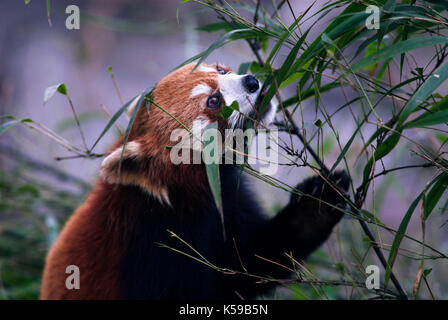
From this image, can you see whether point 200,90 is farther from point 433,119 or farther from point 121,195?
point 433,119

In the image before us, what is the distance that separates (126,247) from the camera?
1.89 m

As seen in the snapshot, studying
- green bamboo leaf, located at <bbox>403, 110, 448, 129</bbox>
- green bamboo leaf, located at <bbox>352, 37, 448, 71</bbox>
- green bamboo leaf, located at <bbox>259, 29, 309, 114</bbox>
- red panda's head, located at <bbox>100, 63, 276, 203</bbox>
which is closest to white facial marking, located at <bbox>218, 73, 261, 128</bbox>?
red panda's head, located at <bbox>100, 63, 276, 203</bbox>

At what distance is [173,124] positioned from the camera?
178 centimetres

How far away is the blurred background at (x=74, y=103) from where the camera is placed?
10.1 ft

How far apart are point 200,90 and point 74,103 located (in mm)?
5586

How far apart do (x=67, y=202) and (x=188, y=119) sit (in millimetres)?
1957

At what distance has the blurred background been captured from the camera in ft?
10.1

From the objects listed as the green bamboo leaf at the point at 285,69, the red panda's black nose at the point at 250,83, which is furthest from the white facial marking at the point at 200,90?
the green bamboo leaf at the point at 285,69

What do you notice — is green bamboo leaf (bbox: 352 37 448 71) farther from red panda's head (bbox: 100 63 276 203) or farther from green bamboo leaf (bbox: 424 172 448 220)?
red panda's head (bbox: 100 63 276 203)

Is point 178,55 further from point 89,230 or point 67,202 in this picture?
point 89,230

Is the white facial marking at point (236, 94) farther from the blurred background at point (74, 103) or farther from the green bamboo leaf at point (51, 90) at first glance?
the blurred background at point (74, 103)

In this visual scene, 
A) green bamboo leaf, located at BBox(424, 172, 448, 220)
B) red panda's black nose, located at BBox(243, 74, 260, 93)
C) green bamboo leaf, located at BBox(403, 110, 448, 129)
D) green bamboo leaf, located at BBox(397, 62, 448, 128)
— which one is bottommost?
green bamboo leaf, located at BBox(424, 172, 448, 220)
